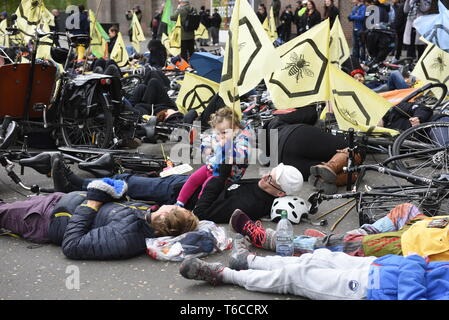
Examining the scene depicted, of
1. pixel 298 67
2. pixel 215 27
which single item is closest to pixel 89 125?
pixel 298 67

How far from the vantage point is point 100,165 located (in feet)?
21.4

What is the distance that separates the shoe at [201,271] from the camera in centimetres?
432

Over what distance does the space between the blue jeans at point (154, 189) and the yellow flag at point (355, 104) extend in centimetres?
171

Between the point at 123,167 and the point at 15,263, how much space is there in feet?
7.42

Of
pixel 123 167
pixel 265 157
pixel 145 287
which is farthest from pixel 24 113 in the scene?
pixel 145 287

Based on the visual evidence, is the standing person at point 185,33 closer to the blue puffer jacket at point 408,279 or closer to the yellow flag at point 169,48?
the yellow flag at point 169,48

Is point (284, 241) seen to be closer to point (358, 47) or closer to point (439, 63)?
point (439, 63)

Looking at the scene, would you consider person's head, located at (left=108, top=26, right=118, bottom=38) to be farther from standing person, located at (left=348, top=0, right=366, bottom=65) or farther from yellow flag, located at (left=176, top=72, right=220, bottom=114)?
yellow flag, located at (left=176, top=72, right=220, bottom=114)

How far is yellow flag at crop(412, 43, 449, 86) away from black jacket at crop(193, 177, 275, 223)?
12.3ft

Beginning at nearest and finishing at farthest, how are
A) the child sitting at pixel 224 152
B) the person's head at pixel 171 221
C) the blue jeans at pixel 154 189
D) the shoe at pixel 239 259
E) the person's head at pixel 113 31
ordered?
the shoe at pixel 239 259 → the person's head at pixel 171 221 → the child sitting at pixel 224 152 → the blue jeans at pixel 154 189 → the person's head at pixel 113 31

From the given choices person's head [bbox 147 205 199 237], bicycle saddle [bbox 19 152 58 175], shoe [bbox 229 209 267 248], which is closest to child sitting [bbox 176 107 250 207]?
shoe [bbox 229 209 267 248]

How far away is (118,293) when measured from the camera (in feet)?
14.3

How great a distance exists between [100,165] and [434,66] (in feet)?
14.8

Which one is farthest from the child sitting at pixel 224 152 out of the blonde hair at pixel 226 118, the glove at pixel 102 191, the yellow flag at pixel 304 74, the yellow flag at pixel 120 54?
the yellow flag at pixel 120 54
